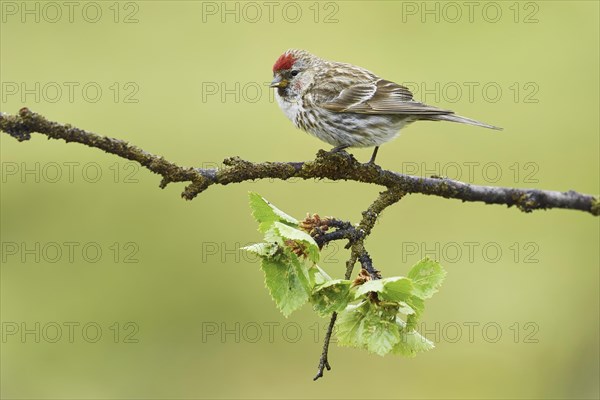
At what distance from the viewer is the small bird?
4027 mm

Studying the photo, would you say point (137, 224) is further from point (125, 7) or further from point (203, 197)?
point (125, 7)

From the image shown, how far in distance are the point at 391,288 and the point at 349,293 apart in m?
0.11

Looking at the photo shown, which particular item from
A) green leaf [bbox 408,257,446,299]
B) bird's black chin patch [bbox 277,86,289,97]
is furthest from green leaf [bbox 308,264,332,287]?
bird's black chin patch [bbox 277,86,289,97]

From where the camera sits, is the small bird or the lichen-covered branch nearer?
the lichen-covered branch

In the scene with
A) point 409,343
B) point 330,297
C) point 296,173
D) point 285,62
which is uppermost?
point 285,62

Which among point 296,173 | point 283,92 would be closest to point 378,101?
point 283,92

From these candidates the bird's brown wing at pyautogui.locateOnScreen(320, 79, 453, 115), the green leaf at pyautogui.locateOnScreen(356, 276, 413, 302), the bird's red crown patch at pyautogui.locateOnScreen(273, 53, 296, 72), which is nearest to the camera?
the green leaf at pyautogui.locateOnScreen(356, 276, 413, 302)

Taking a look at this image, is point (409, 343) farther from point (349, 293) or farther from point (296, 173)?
point (296, 173)

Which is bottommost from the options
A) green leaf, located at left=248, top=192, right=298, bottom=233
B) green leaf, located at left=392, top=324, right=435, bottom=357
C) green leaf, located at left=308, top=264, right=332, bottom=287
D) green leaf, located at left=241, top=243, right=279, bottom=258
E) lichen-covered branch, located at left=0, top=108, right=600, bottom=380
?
green leaf, located at left=392, top=324, right=435, bottom=357

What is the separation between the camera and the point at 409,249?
22.7ft

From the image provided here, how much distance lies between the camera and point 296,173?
233 centimetres

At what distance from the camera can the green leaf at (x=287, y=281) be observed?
2045mm

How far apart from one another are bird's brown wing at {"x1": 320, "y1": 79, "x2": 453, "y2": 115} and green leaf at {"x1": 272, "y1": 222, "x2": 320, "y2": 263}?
1943 mm

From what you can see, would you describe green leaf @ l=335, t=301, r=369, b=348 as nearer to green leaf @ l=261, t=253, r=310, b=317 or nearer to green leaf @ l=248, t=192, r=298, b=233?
green leaf @ l=261, t=253, r=310, b=317
